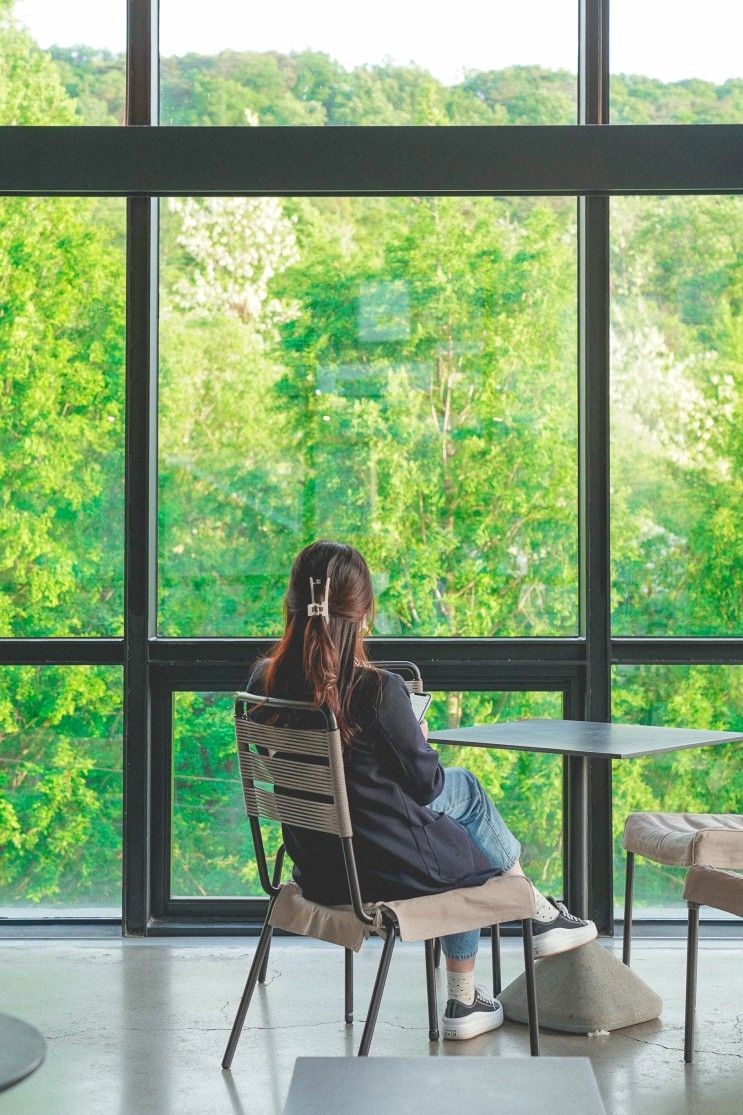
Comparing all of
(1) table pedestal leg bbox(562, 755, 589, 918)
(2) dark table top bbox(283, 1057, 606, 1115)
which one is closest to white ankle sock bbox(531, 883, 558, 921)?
(1) table pedestal leg bbox(562, 755, 589, 918)

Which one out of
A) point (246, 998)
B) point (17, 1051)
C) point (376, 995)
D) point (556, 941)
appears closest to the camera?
point (17, 1051)

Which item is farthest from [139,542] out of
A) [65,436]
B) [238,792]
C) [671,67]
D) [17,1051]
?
[17,1051]

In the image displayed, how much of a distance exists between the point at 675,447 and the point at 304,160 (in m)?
1.54

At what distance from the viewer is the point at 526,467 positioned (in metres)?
4.08

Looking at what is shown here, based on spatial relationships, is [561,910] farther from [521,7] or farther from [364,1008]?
[521,7]

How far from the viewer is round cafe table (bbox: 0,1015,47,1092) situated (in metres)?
1.32

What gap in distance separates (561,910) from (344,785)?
92 centimetres

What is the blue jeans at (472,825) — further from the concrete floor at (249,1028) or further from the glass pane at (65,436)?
the glass pane at (65,436)

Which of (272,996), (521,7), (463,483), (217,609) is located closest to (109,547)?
(217,609)

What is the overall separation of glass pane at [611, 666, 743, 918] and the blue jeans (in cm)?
121

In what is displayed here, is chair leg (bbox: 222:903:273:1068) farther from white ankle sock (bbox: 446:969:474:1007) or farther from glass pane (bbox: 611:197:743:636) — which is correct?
glass pane (bbox: 611:197:743:636)

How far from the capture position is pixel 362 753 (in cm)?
254

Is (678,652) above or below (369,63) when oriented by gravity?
below

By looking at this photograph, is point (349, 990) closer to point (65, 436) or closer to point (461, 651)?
point (461, 651)
